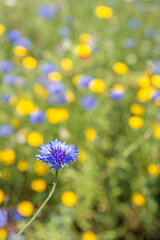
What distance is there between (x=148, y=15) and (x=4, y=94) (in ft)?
10.2

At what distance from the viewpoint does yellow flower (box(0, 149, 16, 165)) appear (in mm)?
1892

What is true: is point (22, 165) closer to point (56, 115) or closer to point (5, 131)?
point (5, 131)

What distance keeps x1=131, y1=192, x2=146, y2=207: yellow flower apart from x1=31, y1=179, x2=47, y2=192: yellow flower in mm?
552

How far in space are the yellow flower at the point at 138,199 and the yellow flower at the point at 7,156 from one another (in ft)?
2.60

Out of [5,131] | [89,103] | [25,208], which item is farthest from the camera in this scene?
[89,103]

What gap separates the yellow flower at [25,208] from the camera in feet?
5.49

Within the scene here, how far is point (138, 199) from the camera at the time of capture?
6.03 feet

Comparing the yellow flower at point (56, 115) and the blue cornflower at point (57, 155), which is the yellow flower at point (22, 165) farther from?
the blue cornflower at point (57, 155)

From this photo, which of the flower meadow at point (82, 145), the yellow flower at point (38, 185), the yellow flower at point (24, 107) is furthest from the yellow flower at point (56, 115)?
the yellow flower at point (38, 185)

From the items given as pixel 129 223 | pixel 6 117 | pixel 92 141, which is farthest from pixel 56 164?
pixel 6 117

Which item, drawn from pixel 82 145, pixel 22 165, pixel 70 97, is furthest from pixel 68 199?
pixel 70 97

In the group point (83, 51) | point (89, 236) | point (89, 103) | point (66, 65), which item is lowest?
point (89, 236)

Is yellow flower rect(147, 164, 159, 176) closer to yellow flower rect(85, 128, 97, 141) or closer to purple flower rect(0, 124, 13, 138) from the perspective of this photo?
yellow flower rect(85, 128, 97, 141)

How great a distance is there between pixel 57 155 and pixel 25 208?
1.11m
